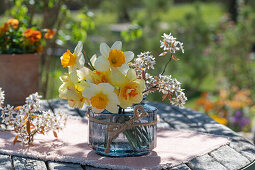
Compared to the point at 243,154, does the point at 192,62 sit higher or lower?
higher

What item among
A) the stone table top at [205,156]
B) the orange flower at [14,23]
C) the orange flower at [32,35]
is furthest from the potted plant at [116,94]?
the orange flower at [14,23]

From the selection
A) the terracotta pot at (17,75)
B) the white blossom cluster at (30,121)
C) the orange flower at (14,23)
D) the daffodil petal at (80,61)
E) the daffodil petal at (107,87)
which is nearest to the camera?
the daffodil petal at (107,87)

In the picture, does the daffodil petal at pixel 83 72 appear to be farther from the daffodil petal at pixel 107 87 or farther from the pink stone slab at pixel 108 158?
the pink stone slab at pixel 108 158

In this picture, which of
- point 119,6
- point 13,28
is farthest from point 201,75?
point 13,28

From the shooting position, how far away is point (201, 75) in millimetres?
5328

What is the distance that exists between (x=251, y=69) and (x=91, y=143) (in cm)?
384

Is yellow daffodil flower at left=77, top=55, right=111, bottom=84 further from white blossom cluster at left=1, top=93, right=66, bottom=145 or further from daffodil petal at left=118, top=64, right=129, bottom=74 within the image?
white blossom cluster at left=1, top=93, right=66, bottom=145

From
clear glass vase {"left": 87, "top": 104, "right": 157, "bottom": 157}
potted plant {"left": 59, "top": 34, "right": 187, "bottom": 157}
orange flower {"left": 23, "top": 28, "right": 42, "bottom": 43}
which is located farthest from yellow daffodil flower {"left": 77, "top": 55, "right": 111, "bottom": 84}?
orange flower {"left": 23, "top": 28, "right": 42, "bottom": 43}

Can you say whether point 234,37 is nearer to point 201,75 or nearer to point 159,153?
point 201,75

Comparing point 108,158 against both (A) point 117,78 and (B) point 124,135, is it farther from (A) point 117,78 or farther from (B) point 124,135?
(A) point 117,78

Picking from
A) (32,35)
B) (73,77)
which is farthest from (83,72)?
(32,35)

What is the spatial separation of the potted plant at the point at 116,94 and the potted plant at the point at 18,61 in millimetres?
1014

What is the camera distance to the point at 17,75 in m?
2.54

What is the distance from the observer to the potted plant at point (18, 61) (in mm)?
2510
